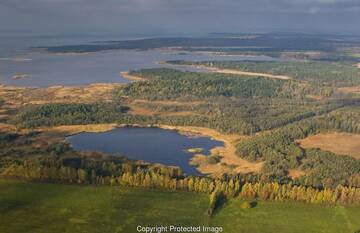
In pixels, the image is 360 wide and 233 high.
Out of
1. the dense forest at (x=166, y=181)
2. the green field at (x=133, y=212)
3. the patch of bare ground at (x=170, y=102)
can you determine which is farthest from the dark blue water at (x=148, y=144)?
the patch of bare ground at (x=170, y=102)

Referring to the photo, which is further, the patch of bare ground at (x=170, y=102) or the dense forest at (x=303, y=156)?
the patch of bare ground at (x=170, y=102)

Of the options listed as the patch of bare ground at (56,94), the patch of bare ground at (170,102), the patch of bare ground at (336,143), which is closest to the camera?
the patch of bare ground at (336,143)

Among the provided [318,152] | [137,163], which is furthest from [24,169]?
[318,152]

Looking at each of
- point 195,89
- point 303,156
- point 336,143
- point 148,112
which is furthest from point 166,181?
point 195,89

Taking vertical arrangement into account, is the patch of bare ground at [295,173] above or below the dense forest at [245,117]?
below

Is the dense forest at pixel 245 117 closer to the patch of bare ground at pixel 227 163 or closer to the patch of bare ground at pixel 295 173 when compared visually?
the patch of bare ground at pixel 295 173

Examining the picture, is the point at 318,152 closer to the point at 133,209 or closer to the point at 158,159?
the point at 158,159
